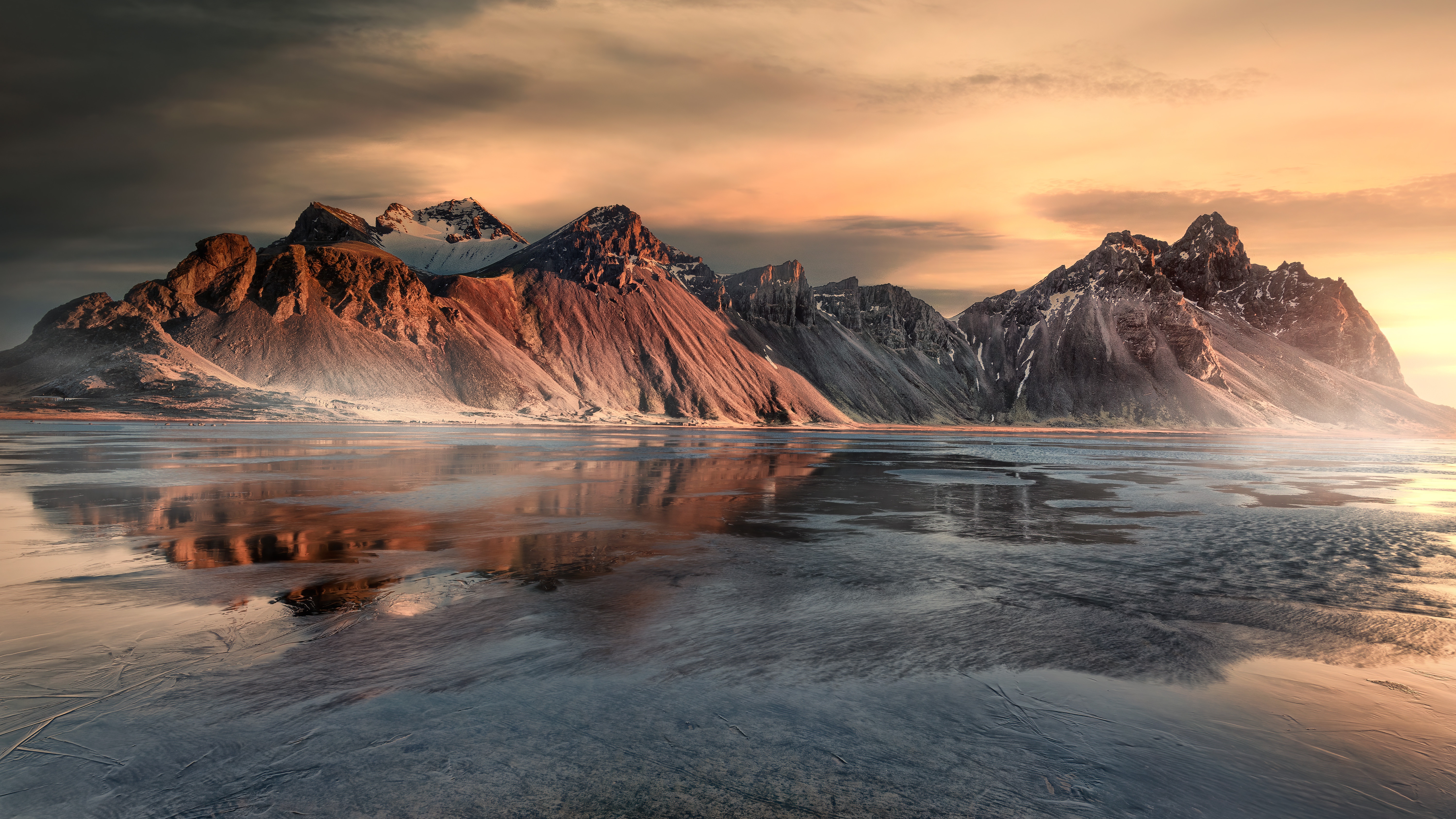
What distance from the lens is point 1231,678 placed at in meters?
8.07

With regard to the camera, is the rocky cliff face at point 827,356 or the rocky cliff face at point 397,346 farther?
the rocky cliff face at point 827,356

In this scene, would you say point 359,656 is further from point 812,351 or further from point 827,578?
point 812,351

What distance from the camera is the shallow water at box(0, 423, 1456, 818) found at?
545 cm

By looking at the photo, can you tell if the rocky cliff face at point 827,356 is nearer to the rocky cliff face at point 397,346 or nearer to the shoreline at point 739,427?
the shoreline at point 739,427

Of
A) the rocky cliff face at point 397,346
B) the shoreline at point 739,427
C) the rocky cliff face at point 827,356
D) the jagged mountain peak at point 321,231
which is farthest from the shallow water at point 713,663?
the jagged mountain peak at point 321,231

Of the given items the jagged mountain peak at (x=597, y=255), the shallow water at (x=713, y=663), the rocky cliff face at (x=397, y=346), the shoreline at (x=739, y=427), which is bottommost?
the shoreline at (x=739, y=427)

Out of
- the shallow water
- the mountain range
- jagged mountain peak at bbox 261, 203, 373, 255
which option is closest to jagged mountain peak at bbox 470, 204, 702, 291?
the mountain range

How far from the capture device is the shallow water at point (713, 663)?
5445 millimetres

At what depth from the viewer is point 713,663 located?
8.26 metres

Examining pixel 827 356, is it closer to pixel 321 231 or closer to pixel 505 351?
pixel 505 351

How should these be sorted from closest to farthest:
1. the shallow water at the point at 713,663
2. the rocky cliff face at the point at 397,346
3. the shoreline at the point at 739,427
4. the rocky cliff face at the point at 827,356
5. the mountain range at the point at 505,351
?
1. the shallow water at the point at 713,663
2. the shoreline at the point at 739,427
3. the rocky cliff face at the point at 397,346
4. the mountain range at the point at 505,351
5. the rocky cliff face at the point at 827,356

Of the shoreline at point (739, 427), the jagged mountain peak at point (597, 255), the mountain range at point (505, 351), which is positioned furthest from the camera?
the jagged mountain peak at point (597, 255)

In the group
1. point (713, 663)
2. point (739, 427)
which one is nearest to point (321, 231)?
point (739, 427)

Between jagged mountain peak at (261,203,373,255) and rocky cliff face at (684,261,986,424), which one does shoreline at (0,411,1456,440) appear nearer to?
rocky cliff face at (684,261,986,424)
